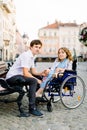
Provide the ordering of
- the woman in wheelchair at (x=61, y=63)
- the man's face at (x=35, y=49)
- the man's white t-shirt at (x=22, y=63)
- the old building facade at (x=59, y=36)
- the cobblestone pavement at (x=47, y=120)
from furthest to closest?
the old building facade at (x=59, y=36), the woman in wheelchair at (x=61, y=63), the man's face at (x=35, y=49), the man's white t-shirt at (x=22, y=63), the cobblestone pavement at (x=47, y=120)

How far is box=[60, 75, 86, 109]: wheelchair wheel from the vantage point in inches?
294

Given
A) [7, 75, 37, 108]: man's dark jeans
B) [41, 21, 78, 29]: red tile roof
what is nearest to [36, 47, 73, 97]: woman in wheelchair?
[7, 75, 37, 108]: man's dark jeans

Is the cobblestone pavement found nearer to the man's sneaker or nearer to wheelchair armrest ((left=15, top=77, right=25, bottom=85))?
the man's sneaker

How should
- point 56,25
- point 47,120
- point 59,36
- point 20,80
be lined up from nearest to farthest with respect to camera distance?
1. point 47,120
2. point 20,80
3. point 59,36
4. point 56,25

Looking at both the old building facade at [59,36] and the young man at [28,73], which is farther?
the old building facade at [59,36]

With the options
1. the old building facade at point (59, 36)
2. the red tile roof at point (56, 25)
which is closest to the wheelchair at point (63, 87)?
the old building facade at point (59, 36)

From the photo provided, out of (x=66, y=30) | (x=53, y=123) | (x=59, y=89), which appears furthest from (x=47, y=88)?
(x=66, y=30)

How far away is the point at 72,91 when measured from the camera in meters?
7.67

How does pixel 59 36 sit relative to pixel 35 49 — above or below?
below

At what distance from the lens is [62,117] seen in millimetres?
6656

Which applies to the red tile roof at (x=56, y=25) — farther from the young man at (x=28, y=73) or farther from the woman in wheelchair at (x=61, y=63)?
the young man at (x=28, y=73)

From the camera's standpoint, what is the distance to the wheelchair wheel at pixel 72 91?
24.5ft

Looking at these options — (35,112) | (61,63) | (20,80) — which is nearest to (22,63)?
(20,80)

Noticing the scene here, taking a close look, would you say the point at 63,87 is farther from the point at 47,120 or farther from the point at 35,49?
the point at 47,120
